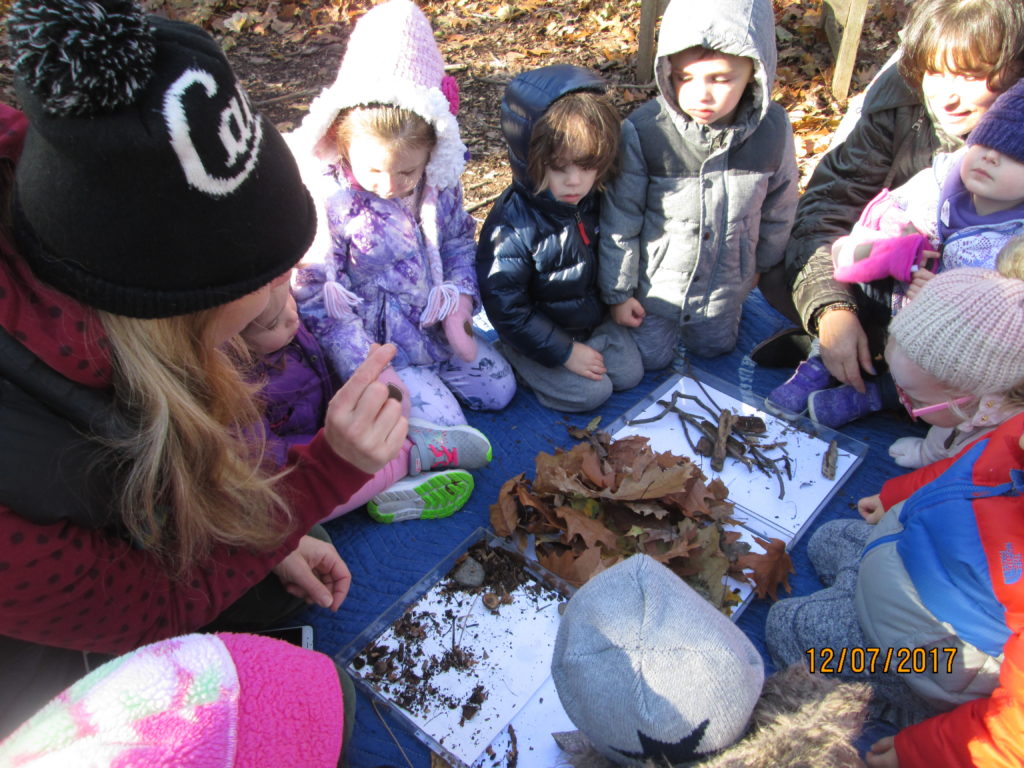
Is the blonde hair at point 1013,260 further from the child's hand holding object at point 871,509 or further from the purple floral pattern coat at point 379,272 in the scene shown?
the purple floral pattern coat at point 379,272

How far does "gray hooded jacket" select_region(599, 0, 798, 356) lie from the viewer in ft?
7.30

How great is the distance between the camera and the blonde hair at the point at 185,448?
1142 mm

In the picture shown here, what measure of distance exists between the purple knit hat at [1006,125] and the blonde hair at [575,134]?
1088mm

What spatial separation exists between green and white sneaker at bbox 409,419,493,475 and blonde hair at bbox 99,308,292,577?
89 cm

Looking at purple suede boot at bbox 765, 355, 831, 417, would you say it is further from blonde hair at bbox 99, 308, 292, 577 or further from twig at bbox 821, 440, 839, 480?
blonde hair at bbox 99, 308, 292, 577

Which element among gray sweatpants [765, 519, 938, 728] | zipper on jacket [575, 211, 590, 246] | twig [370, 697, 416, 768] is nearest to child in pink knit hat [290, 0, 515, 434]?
zipper on jacket [575, 211, 590, 246]

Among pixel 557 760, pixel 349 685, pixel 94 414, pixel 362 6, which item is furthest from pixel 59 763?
pixel 362 6

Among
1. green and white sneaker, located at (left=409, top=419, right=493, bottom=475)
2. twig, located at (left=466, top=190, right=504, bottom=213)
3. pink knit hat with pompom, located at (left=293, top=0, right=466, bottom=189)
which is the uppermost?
pink knit hat with pompom, located at (left=293, top=0, right=466, bottom=189)

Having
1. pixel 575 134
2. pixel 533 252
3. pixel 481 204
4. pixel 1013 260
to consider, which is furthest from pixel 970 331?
pixel 481 204

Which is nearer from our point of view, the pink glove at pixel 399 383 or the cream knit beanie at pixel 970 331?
the cream knit beanie at pixel 970 331

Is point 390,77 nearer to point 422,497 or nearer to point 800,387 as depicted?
point 422,497

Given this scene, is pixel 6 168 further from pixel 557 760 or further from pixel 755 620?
pixel 755 620
